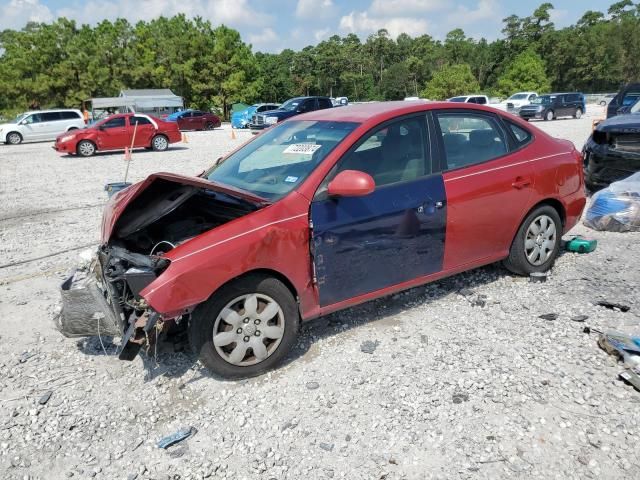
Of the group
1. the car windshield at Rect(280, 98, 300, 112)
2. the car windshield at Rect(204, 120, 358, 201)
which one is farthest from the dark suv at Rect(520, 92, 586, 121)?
the car windshield at Rect(204, 120, 358, 201)

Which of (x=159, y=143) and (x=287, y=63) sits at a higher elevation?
(x=287, y=63)

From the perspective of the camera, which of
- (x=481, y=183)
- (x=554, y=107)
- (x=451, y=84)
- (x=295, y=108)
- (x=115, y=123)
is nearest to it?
(x=481, y=183)

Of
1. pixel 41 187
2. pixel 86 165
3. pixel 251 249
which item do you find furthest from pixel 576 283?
pixel 86 165

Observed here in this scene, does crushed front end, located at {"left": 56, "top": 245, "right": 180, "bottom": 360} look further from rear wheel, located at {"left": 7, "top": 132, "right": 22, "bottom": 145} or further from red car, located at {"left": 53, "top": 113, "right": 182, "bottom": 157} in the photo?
rear wheel, located at {"left": 7, "top": 132, "right": 22, "bottom": 145}

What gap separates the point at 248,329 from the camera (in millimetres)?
3338

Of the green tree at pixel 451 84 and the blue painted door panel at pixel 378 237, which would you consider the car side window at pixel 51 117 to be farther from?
the green tree at pixel 451 84

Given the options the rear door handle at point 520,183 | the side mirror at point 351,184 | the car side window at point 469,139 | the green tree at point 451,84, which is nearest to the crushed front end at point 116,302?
the side mirror at point 351,184

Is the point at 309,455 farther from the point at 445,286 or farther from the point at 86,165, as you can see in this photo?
the point at 86,165

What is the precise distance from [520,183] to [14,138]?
27115mm

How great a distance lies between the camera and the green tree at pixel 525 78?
59188 mm

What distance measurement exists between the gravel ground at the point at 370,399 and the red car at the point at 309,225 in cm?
36

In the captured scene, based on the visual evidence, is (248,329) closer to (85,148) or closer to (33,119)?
(85,148)

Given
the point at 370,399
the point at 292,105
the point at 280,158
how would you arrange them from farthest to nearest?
1. the point at 292,105
2. the point at 280,158
3. the point at 370,399

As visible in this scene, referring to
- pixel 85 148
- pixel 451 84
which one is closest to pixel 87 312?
pixel 85 148
